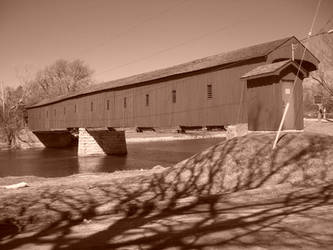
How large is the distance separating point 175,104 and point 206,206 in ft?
53.9

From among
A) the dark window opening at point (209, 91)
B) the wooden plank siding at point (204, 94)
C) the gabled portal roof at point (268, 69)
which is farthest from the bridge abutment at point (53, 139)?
the gabled portal roof at point (268, 69)

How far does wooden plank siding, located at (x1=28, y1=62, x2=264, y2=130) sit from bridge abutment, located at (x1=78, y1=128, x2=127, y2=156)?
193cm

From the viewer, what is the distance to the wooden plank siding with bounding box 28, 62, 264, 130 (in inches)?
754

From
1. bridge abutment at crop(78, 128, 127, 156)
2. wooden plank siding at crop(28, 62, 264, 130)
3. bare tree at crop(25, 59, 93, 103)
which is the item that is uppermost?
bare tree at crop(25, 59, 93, 103)

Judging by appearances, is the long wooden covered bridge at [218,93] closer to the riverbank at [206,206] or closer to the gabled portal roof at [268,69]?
the gabled portal roof at [268,69]

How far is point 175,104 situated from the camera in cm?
2308

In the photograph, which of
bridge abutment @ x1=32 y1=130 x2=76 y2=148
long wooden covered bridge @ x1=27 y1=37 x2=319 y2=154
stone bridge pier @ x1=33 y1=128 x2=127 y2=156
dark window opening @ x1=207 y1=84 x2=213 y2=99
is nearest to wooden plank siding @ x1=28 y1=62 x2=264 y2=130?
long wooden covered bridge @ x1=27 y1=37 x2=319 y2=154

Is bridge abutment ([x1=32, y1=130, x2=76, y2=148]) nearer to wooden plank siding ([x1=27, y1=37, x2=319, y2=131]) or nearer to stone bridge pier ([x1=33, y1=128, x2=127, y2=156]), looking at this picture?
stone bridge pier ([x1=33, y1=128, x2=127, y2=156])

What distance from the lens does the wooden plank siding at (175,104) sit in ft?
62.8

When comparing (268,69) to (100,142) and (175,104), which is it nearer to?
(175,104)

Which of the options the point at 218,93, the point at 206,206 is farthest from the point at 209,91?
the point at 206,206

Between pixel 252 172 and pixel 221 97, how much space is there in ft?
31.4

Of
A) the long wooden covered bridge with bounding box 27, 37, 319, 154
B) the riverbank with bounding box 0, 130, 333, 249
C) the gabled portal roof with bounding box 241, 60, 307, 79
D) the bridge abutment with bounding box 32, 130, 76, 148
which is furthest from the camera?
the bridge abutment with bounding box 32, 130, 76, 148

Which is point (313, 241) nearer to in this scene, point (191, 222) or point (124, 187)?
point (191, 222)
